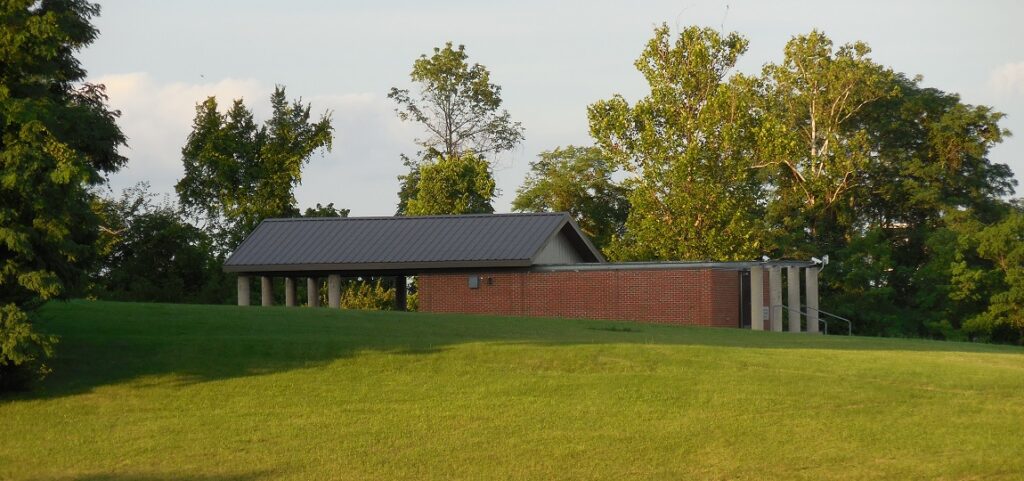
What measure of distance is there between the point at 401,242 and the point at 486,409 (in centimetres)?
2736

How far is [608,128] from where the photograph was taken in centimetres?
5797

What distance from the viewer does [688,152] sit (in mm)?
54625

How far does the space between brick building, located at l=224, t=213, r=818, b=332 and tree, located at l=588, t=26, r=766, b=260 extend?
251 inches

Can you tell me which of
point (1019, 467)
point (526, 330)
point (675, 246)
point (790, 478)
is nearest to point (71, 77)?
point (526, 330)

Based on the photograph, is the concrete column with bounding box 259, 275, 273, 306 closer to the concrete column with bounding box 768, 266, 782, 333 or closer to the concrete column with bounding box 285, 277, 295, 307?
the concrete column with bounding box 285, 277, 295, 307

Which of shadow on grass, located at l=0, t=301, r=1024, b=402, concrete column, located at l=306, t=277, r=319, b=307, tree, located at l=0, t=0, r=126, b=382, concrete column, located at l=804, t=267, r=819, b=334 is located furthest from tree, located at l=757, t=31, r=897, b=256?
tree, located at l=0, t=0, r=126, b=382

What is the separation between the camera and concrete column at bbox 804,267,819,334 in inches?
1823

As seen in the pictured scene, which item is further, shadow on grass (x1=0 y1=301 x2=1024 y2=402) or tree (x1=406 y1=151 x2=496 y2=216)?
tree (x1=406 y1=151 x2=496 y2=216)

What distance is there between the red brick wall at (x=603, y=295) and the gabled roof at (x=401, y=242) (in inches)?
30.4

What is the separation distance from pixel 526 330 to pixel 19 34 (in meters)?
12.9

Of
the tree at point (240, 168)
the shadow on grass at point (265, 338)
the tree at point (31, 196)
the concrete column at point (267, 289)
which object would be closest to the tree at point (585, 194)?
the tree at point (240, 168)

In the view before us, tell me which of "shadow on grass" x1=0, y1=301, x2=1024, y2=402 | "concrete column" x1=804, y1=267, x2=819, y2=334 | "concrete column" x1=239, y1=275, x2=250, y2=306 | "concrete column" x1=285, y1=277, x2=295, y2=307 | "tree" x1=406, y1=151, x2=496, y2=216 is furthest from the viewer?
"tree" x1=406, y1=151, x2=496, y2=216

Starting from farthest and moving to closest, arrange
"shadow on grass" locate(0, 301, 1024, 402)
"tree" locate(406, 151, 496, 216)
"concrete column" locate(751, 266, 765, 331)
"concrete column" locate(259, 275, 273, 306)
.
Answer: "tree" locate(406, 151, 496, 216)
"concrete column" locate(259, 275, 273, 306)
"concrete column" locate(751, 266, 765, 331)
"shadow on grass" locate(0, 301, 1024, 402)

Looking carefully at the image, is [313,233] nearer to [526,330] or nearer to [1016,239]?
[526,330]
